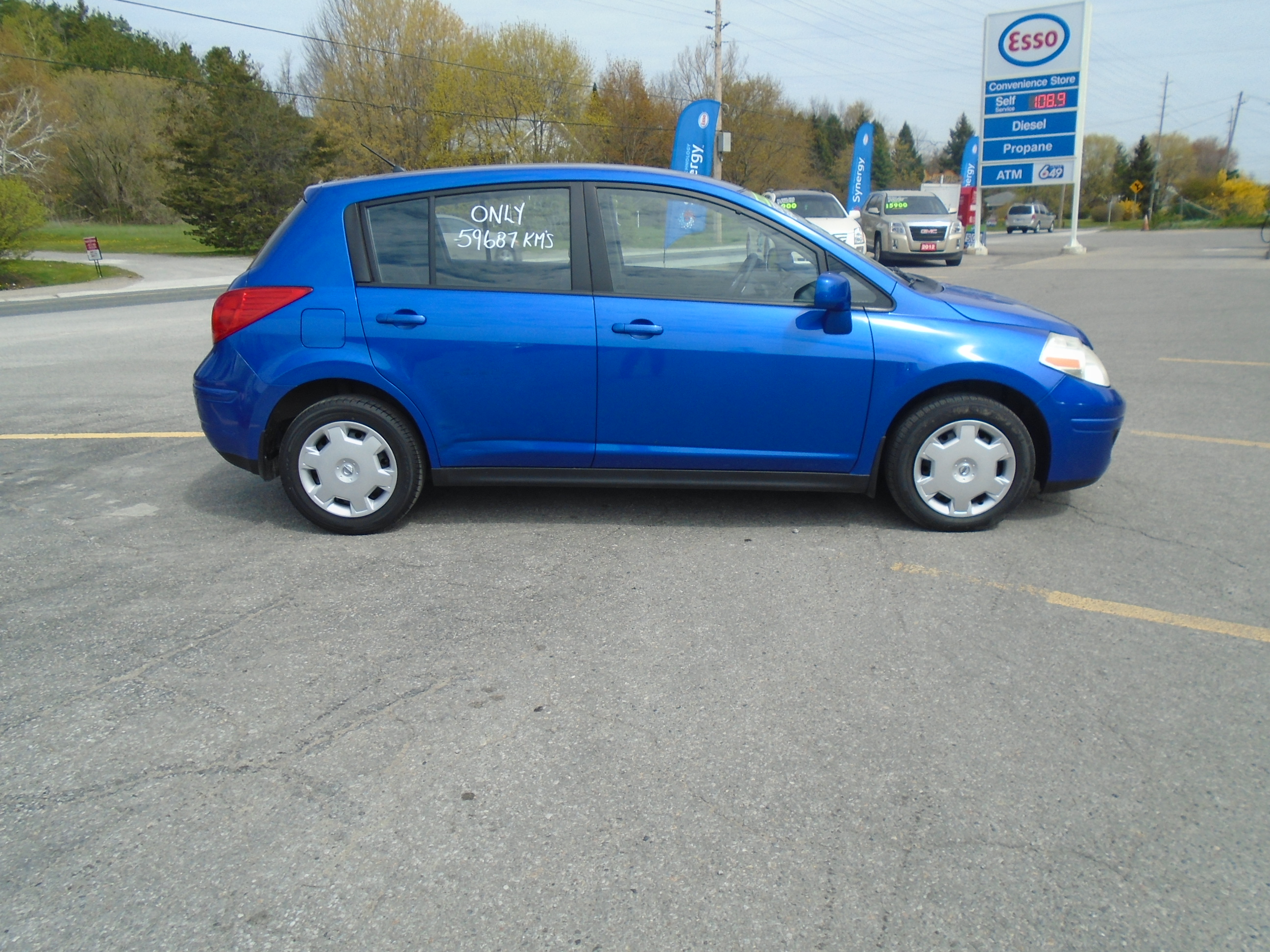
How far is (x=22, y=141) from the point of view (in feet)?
113

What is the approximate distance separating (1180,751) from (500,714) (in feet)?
6.80

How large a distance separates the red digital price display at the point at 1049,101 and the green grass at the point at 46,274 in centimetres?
2621

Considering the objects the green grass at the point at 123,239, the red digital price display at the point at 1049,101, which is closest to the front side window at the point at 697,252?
the green grass at the point at 123,239

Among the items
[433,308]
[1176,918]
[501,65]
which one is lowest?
[1176,918]

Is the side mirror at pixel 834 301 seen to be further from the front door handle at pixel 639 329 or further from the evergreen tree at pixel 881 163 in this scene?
the evergreen tree at pixel 881 163

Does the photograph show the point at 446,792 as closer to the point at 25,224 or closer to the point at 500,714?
the point at 500,714

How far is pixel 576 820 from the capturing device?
2.46 meters

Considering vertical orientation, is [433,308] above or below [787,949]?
above

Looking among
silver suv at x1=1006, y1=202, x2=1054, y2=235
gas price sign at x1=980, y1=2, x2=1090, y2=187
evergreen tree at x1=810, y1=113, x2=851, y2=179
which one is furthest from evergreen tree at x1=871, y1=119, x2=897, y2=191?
gas price sign at x1=980, y1=2, x2=1090, y2=187

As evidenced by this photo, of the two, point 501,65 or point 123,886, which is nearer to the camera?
point 123,886

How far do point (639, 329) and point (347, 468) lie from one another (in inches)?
62.1

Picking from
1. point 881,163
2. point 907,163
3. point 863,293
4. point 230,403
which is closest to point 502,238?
point 230,403

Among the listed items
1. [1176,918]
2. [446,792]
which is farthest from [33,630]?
[1176,918]

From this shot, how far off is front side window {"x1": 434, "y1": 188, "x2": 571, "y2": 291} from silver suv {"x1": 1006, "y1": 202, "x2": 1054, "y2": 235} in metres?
57.2
